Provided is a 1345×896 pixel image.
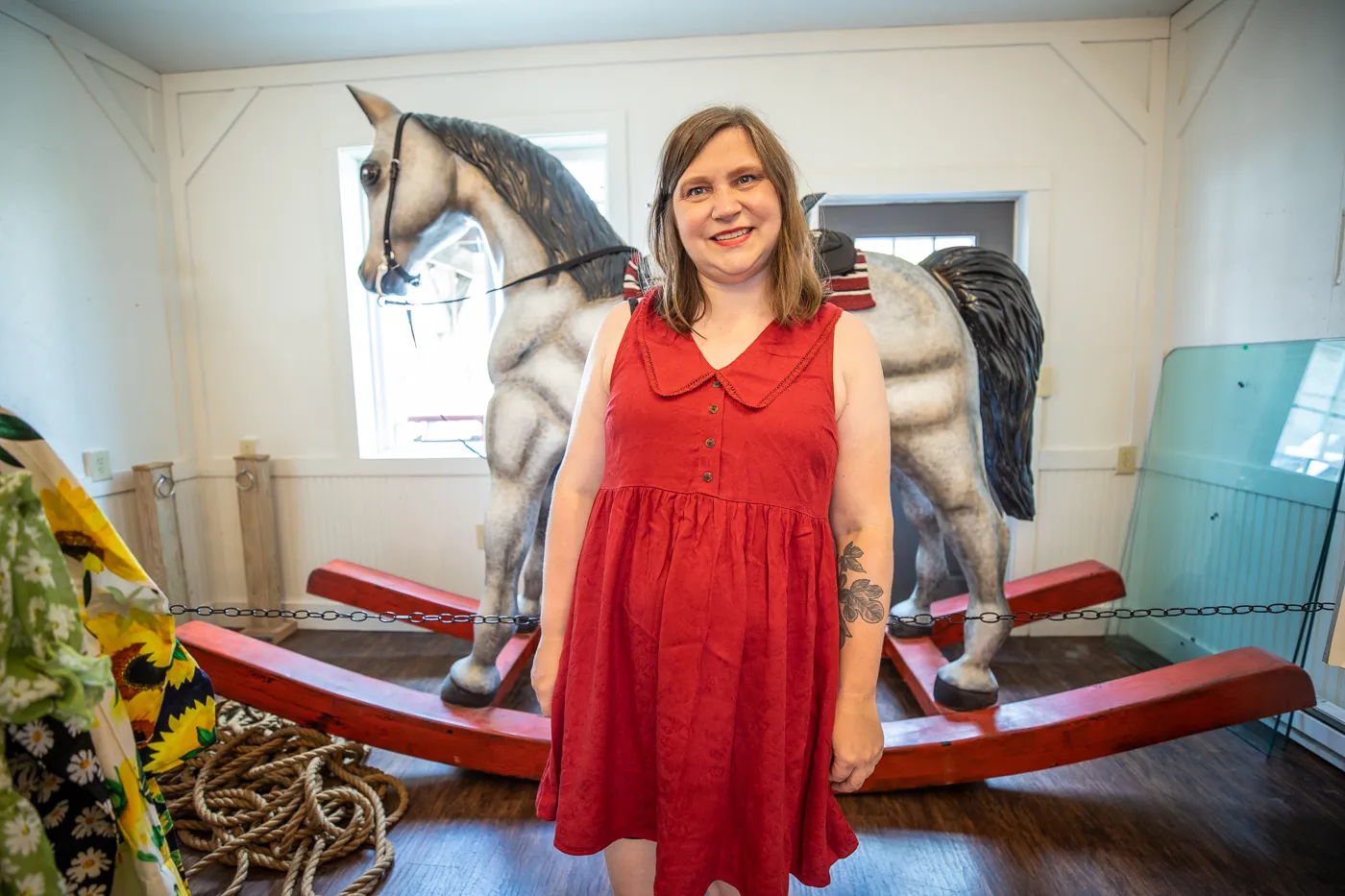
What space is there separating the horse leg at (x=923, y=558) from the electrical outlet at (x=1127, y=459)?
97 cm

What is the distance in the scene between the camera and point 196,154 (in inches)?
112

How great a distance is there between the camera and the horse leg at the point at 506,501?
5.92 feet

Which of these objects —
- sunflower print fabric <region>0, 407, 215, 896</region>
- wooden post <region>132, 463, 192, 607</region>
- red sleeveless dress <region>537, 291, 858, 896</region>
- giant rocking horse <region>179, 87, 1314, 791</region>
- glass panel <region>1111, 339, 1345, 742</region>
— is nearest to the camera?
sunflower print fabric <region>0, 407, 215, 896</region>

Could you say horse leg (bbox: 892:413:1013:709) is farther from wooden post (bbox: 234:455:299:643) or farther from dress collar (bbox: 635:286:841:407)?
wooden post (bbox: 234:455:299:643)

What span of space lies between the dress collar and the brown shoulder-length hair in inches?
0.9

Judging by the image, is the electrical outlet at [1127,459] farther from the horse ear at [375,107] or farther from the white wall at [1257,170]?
the horse ear at [375,107]

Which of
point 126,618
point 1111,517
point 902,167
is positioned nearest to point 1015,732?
point 1111,517

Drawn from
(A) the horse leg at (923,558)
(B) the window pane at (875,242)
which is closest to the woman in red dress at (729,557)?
(A) the horse leg at (923,558)

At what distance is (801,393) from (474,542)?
2.34m

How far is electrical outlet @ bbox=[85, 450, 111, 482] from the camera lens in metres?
2.52

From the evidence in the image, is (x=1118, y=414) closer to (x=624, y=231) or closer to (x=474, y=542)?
(x=624, y=231)

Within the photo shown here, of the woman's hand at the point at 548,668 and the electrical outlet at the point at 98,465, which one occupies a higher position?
the electrical outlet at the point at 98,465

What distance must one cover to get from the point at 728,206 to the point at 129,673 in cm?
98

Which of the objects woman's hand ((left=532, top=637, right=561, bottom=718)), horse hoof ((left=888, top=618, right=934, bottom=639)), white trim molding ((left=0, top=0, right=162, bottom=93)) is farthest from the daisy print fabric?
white trim molding ((left=0, top=0, right=162, bottom=93))
